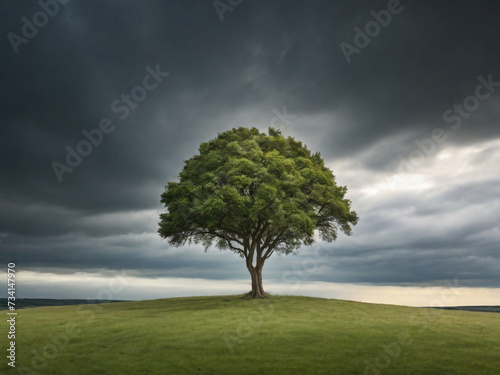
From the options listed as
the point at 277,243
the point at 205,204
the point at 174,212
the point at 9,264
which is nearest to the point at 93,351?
the point at 9,264

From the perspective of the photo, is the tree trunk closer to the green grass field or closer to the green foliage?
the green foliage

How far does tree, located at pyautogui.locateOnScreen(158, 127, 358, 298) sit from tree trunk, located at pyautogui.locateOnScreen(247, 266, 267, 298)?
0.11 m

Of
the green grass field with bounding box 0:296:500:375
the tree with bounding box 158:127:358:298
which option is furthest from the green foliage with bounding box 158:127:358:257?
the green grass field with bounding box 0:296:500:375

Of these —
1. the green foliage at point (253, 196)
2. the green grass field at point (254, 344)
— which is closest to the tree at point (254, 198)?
the green foliage at point (253, 196)

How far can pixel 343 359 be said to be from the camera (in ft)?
64.1

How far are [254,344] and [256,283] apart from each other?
21162mm

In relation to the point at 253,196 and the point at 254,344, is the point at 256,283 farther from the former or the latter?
the point at 254,344

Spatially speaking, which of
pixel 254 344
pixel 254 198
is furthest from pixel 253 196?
pixel 254 344

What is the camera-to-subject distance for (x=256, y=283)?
43.9 meters

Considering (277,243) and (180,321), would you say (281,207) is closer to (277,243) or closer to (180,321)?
(277,243)

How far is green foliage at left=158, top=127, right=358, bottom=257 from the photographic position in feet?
125

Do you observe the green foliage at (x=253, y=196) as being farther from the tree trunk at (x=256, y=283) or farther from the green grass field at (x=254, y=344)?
the green grass field at (x=254, y=344)

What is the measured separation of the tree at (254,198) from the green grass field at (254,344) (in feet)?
30.4

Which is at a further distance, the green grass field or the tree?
the tree
